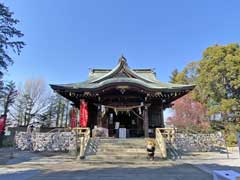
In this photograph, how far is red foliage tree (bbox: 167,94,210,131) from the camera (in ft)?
70.0

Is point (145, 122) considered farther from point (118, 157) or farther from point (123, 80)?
point (118, 157)

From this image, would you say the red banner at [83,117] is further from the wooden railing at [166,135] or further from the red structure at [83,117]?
the wooden railing at [166,135]

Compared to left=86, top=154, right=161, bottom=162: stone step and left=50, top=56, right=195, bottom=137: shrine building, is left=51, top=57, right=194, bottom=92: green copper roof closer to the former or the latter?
left=50, top=56, right=195, bottom=137: shrine building

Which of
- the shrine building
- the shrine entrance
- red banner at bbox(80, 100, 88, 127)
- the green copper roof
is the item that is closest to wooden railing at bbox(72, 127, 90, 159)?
red banner at bbox(80, 100, 88, 127)

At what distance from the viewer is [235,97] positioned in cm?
1950

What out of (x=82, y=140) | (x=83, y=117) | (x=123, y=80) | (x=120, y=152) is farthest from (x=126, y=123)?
(x=82, y=140)

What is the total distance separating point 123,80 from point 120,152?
457cm

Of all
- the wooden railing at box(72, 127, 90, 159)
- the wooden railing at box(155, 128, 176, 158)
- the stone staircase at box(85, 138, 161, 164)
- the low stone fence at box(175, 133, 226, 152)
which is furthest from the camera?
the low stone fence at box(175, 133, 226, 152)

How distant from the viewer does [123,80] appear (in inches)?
471

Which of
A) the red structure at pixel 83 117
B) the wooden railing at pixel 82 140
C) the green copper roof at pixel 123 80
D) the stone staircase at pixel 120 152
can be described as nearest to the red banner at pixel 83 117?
the red structure at pixel 83 117

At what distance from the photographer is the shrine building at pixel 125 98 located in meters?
12.0

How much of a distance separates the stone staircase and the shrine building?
2.25m

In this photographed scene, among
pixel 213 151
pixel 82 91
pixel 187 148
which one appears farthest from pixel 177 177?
pixel 82 91

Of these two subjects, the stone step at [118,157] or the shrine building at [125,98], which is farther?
the shrine building at [125,98]
